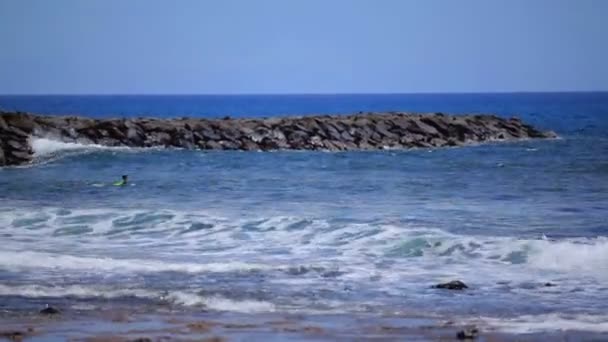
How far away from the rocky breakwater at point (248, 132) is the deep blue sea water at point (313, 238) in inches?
212

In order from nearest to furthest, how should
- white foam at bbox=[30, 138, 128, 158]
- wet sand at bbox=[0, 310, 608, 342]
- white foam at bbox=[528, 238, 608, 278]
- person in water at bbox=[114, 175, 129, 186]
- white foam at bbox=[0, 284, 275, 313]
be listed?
wet sand at bbox=[0, 310, 608, 342]
white foam at bbox=[0, 284, 275, 313]
white foam at bbox=[528, 238, 608, 278]
person in water at bbox=[114, 175, 129, 186]
white foam at bbox=[30, 138, 128, 158]

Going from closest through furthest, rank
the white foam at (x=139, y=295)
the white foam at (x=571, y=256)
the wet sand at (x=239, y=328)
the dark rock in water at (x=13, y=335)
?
the dark rock in water at (x=13, y=335) → the wet sand at (x=239, y=328) → the white foam at (x=139, y=295) → the white foam at (x=571, y=256)

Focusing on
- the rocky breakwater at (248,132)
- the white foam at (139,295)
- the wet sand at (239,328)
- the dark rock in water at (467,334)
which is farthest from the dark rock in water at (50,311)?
the rocky breakwater at (248,132)

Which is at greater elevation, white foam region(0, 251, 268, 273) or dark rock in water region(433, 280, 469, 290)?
dark rock in water region(433, 280, 469, 290)

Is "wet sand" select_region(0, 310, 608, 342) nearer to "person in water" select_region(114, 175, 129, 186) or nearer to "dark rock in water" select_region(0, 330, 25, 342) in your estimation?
"dark rock in water" select_region(0, 330, 25, 342)

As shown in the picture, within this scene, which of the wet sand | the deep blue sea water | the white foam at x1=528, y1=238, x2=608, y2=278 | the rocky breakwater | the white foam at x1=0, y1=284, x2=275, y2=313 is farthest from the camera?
the rocky breakwater

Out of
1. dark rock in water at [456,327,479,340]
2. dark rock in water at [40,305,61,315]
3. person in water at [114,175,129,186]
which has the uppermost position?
dark rock in water at [456,327,479,340]

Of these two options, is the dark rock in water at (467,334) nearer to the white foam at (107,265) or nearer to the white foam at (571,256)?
the white foam at (571,256)

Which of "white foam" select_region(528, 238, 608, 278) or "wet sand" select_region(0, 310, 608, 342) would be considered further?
"white foam" select_region(528, 238, 608, 278)

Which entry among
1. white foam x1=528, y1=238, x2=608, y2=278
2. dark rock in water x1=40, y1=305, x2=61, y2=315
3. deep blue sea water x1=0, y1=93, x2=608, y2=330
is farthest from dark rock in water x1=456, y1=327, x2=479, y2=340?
white foam x1=528, y1=238, x2=608, y2=278

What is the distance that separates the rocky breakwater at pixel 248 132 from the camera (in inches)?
1860

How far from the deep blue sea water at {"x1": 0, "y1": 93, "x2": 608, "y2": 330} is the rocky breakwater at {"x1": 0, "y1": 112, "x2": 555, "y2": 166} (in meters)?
5.39

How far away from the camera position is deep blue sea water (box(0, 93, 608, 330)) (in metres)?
16.4

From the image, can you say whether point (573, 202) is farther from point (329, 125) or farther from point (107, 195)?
Answer: point (329, 125)
